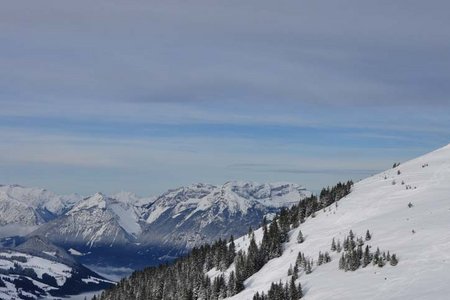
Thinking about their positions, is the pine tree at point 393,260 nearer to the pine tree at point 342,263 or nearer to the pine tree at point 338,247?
the pine tree at point 342,263

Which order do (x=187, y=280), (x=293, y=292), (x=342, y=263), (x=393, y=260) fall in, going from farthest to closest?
(x=187, y=280), (x=342, y=263), (x=293, y=292), (x=393, y=260)

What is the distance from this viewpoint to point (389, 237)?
83.8m

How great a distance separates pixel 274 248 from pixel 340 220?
42.5ft

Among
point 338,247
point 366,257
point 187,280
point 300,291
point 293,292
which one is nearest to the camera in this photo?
point 300,291

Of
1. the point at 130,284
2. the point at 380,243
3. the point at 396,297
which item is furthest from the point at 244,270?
the point at 130,284

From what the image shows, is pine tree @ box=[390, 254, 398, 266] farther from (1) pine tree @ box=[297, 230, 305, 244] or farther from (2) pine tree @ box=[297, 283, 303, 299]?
(1) pine tree @ box=[297, 230, 305, 244]

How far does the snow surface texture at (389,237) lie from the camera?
66375mm

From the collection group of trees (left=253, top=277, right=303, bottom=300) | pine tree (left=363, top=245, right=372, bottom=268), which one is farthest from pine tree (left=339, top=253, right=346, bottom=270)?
group of trees (left=253, top=277, right=303, bottom=300)

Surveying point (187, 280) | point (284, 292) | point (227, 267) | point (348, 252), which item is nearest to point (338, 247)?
point (348, 252)

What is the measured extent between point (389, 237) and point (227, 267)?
41.7m

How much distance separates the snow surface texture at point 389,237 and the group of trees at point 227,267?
2.13 m

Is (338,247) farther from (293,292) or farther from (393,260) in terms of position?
(393,260)

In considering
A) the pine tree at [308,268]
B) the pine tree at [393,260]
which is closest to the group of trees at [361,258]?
the pine tree at [393,260]

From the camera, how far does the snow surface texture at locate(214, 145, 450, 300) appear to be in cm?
6638
